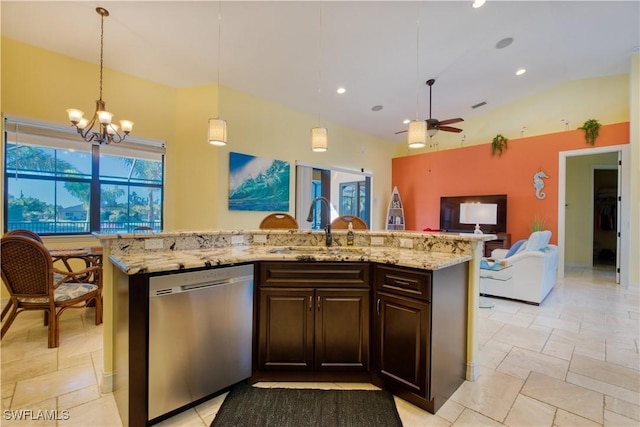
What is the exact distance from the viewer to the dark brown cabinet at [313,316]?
6.35 feet

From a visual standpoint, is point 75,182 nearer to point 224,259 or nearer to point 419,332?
point 224,259

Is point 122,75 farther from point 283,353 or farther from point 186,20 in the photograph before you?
point 283,353

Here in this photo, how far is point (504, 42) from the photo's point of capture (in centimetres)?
416

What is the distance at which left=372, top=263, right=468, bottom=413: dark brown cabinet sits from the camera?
1.69 m

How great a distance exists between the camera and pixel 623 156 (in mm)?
4918

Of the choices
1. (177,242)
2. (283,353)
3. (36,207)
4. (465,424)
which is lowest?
(465,424)

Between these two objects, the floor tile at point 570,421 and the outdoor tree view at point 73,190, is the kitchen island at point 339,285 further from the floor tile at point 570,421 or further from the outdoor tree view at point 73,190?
the outdoor tree view at point 73,190

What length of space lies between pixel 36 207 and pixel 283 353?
3947mm

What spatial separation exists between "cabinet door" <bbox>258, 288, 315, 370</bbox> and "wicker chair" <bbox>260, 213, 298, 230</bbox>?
1564 mm

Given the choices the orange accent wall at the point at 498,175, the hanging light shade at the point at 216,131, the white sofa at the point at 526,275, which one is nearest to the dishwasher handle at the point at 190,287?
the hanging light shade at the point at 216,131

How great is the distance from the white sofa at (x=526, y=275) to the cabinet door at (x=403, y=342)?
2796mm

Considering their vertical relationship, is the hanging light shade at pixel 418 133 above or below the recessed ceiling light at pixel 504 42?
below

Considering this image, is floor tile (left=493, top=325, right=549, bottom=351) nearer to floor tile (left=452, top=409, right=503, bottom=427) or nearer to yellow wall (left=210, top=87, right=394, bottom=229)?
floor tile (left=452, top=409, right=503, bottom=427)

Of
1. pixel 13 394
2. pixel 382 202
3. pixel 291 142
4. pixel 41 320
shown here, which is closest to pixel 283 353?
pixel 13 394
